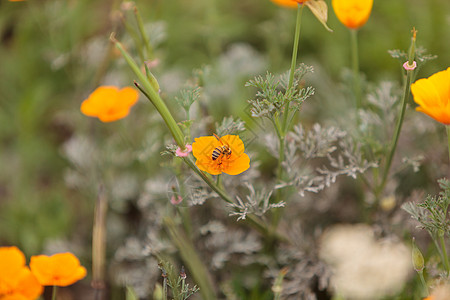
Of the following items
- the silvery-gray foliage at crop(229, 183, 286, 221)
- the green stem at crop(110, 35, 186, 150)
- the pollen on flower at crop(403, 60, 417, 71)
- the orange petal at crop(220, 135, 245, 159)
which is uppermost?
the pollen on flower at crop(403, 60, 417, 71)

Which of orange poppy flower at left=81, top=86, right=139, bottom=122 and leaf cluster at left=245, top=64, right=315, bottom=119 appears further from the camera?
orange poppy flower at left=81, top=86, right=139, bottom=122

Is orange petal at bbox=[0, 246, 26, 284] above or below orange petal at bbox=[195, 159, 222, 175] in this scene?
below

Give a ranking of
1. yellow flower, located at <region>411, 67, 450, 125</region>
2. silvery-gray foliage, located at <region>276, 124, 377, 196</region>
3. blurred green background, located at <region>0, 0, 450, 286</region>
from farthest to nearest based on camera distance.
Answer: blurred green background, located at <region>0, 0, 450, 286</region>, silvery-gray foliage, located at <region>276, 124, 377, 196</region>, yellow flower, located at <region>411, 67, 450, 125</region>

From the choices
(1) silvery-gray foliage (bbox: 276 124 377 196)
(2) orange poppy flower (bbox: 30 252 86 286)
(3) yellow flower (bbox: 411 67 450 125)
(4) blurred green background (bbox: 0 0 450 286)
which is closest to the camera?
(3) yellow flower (bbox: 411 67 450 125)

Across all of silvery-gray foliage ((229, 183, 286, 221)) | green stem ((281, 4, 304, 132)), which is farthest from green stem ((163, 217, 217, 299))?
green stem ((281, 4, 304, 132))

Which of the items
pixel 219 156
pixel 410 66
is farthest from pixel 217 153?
pixel 410 66

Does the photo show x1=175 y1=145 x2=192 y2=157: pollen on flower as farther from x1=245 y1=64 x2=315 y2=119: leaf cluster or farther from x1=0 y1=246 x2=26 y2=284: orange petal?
x1=0 y1=246 x2=26 y2=284: orange petal

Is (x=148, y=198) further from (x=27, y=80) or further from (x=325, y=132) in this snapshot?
(x=27, y=80)
